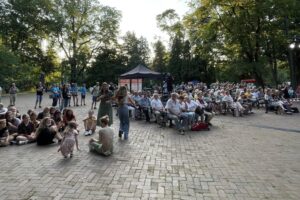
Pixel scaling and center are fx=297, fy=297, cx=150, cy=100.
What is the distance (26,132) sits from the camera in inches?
360

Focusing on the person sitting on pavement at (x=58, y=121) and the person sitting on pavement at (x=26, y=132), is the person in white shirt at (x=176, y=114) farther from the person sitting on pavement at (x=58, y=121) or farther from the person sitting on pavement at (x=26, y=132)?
the person sitting on pavement at (x=26, y=132)

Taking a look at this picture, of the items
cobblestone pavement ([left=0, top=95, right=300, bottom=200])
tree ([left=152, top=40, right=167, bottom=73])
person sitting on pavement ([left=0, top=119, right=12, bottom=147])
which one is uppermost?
tree ([left=152, top=40, right=167, bottom=73])

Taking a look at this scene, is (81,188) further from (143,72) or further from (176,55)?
(176,55)

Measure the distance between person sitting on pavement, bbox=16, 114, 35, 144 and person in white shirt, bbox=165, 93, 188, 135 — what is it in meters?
4.85

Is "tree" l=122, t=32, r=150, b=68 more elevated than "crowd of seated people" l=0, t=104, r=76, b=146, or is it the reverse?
"tree" l=122, t=32, r=150, b=68

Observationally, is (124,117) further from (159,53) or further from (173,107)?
(159,53)

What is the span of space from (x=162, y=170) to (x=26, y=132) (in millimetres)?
5136

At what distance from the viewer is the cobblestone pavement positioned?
4848 mm

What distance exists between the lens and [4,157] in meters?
7.09

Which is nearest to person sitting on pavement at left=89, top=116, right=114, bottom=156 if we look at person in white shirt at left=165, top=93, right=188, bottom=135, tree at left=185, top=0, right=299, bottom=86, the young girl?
the young girl

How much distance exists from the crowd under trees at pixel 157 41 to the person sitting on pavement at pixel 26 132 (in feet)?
66.6

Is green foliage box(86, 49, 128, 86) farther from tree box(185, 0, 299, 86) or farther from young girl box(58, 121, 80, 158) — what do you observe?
young girl box(58, 121, 80, 158)

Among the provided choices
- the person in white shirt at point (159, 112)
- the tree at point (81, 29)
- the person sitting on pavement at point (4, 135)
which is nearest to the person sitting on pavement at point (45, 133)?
the person sitting on pavement at point (4, 135)

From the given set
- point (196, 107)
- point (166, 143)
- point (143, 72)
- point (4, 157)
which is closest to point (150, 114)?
point (196, 107)
